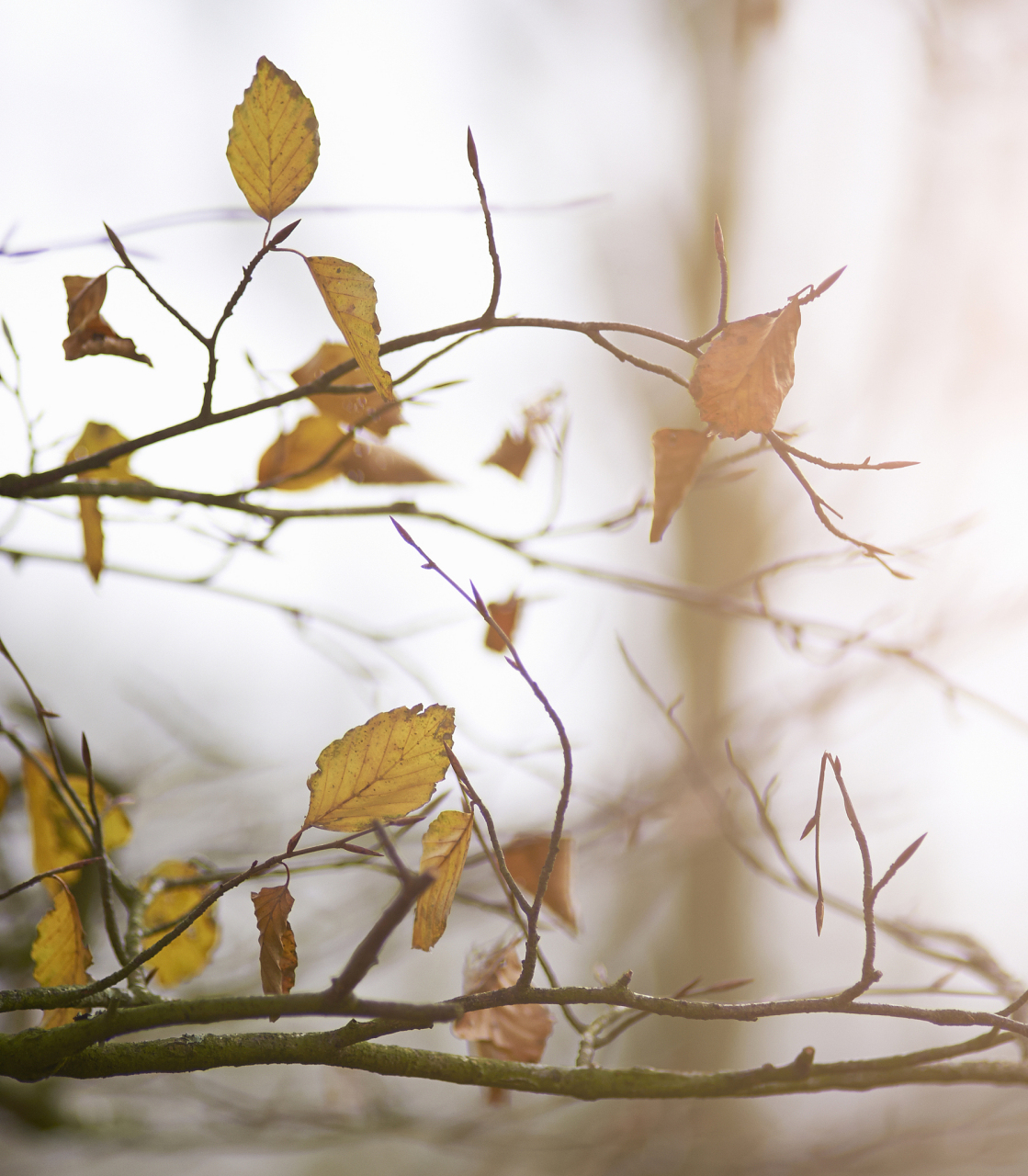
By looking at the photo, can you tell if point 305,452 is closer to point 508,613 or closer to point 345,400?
point 345,400

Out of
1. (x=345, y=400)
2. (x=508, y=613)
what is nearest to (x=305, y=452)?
(x=345, y=400)

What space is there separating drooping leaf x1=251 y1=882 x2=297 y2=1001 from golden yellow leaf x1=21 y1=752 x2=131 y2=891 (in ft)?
0.60

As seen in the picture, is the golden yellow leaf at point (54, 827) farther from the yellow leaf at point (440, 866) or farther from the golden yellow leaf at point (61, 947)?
the yellow leaf at point (440, 866)

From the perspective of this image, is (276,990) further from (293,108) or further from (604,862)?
(604,862)

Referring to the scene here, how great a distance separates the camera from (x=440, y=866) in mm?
232

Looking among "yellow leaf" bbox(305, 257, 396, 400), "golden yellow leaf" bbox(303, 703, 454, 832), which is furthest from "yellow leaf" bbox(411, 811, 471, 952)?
"yellow leaf" bbox(305, 257, 396, 400)

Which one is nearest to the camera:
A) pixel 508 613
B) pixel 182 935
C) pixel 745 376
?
pixel 745 376

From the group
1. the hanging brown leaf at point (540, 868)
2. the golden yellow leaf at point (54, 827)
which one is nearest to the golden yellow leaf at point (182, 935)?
the golden yellow leaf at point (54, 827)

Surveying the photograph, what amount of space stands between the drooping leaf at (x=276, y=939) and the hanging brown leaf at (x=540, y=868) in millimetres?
148

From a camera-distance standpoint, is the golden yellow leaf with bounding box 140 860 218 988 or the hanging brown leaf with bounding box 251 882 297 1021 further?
the golden yellow leaf with bounding box 140 860 218 988

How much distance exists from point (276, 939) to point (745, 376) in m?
0.21

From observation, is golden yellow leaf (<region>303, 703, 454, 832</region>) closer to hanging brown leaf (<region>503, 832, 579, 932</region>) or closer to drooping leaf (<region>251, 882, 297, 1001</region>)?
drooping leaf (<region>251, 882, 297, 1001</region>)

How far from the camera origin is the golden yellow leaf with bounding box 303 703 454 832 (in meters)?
0.22

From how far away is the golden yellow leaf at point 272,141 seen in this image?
0.22 meters
